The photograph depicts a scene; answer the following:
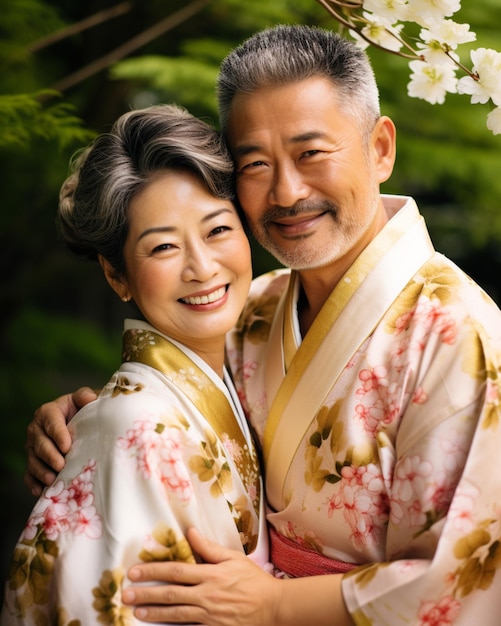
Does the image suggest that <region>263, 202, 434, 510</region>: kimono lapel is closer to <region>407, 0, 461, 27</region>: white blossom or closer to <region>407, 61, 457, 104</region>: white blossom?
<region>407, 61, 457, 104</region>: white blossom

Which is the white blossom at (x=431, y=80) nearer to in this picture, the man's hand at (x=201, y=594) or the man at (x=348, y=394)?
the man at (x=348, y=394)

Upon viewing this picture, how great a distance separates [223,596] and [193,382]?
2.04ft

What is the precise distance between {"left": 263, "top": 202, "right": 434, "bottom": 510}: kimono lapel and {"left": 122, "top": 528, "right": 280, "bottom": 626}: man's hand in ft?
1.11

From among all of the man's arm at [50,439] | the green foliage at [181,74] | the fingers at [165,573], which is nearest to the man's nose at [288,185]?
the man's arm at [50,439]

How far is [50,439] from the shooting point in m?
2.29

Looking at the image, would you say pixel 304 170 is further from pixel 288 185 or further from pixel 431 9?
pixel 431 9

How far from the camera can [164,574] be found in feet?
6.40

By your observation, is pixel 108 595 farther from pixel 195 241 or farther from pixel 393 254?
pixel 393 254

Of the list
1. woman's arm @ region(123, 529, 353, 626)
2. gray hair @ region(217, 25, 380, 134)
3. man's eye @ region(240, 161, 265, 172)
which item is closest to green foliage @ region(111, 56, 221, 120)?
gray hair @ region(217, 25, 380, 134)

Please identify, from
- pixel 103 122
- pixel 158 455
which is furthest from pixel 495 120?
pixel 103 122

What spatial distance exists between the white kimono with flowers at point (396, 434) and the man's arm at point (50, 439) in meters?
0.57

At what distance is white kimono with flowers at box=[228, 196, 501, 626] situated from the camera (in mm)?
1866

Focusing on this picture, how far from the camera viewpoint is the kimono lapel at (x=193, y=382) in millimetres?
2273

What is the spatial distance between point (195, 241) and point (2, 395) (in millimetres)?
2743
